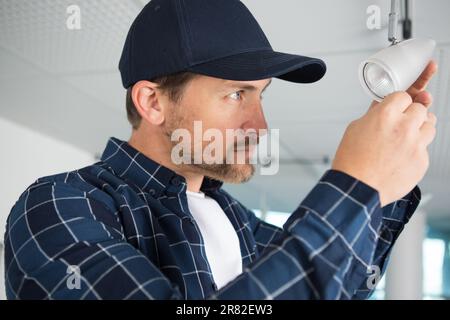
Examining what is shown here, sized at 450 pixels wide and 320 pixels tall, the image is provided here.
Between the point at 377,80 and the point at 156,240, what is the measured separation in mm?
365

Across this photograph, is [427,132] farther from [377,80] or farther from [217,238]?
[217,238]

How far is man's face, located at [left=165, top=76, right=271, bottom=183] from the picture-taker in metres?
0.76

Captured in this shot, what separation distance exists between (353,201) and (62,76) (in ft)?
5.50

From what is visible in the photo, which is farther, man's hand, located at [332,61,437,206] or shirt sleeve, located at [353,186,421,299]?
shirt sleeve, located at [353,186,421,299]

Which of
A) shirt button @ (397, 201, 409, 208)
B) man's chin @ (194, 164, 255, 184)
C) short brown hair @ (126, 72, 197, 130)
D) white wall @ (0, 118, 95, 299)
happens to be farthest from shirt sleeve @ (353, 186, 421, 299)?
white wall @ (0, 118, 95, 299)

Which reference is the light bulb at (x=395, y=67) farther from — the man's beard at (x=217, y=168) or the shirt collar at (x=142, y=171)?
the shirt collar at (x=142, y=171)

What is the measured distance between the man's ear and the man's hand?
0.41m

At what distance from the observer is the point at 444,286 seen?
7762mm

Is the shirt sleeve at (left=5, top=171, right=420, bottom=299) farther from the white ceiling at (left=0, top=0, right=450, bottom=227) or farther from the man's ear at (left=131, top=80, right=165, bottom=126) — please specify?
the white ceiling at (left=0, top=0, right=450, bottom=227)

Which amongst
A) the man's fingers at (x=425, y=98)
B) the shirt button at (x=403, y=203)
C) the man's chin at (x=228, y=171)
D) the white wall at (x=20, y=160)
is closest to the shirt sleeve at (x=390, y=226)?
the shirt button at (x=403, y=203)

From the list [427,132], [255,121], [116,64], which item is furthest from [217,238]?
[116,64]

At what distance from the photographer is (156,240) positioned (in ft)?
2.25

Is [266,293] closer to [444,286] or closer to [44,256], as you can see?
[44,256]
